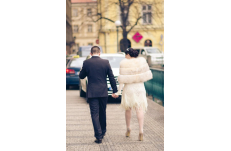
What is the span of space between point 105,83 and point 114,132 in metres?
1.36

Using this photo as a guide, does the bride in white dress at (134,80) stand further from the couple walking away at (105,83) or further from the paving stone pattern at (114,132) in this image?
the paving stone pattern at (114,132)

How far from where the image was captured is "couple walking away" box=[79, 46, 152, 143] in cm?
712

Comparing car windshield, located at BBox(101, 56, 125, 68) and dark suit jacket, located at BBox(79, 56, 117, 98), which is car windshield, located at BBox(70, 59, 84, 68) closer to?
car windshield, located at BBox(101, 56, 125, 68)

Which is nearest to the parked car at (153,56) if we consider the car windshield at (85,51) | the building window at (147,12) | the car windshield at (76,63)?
the car windshield at (85,51)

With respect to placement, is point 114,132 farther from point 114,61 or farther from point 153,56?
point 153,56

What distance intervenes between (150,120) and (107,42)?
124 feet

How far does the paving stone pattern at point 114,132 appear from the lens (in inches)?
271

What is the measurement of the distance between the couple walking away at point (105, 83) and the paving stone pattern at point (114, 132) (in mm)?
250

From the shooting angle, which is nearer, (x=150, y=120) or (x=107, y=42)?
(x=150, y=120)

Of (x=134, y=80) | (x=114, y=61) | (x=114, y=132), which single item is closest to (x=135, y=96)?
(x=134, y=80)
